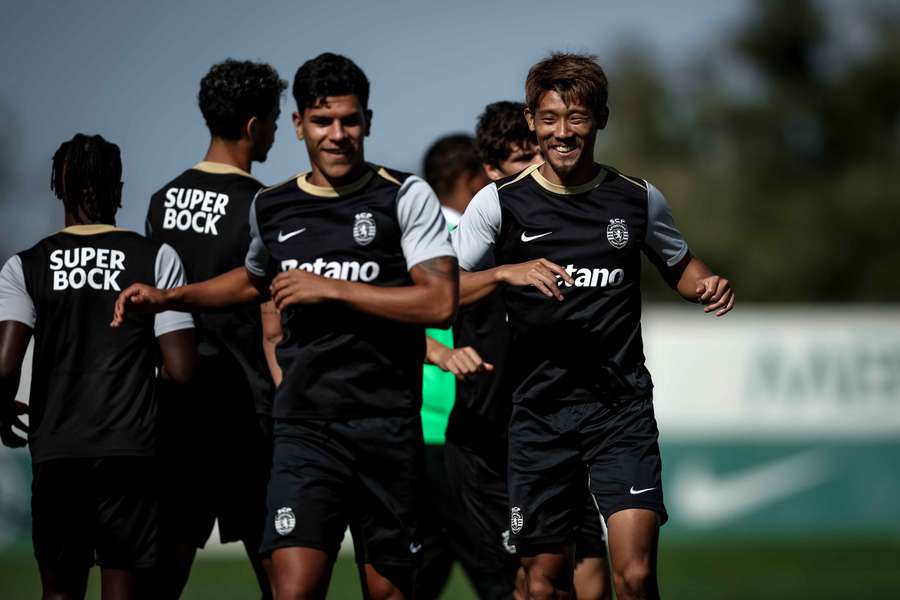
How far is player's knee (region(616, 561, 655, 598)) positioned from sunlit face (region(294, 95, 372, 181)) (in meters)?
2.02

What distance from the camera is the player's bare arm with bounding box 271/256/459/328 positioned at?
528 centimetres

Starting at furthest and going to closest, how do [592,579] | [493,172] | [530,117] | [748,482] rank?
[748,482] < [493,172] < [592,579] < [530,117]

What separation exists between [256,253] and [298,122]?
1.89ft

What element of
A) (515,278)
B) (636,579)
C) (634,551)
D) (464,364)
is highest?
(515,278)

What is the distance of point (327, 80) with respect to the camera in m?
5.57

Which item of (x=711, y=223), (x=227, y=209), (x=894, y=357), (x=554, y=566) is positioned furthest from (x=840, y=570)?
(x=711, y=223)

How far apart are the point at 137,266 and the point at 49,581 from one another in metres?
1.40

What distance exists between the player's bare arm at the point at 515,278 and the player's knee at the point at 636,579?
117cm

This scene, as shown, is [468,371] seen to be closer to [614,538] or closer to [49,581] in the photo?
[614,538]

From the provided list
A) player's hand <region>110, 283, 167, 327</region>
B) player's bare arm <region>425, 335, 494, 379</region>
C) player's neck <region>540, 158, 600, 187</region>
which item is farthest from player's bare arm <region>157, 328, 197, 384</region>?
player's neck <region>540, 158, 600, 187</region>

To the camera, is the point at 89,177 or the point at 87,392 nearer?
the point at 87,392

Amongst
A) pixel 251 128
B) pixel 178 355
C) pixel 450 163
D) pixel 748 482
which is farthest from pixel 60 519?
pixel 748 482

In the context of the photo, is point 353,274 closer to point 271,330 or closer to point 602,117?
point 271,330

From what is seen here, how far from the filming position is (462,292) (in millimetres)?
5957
